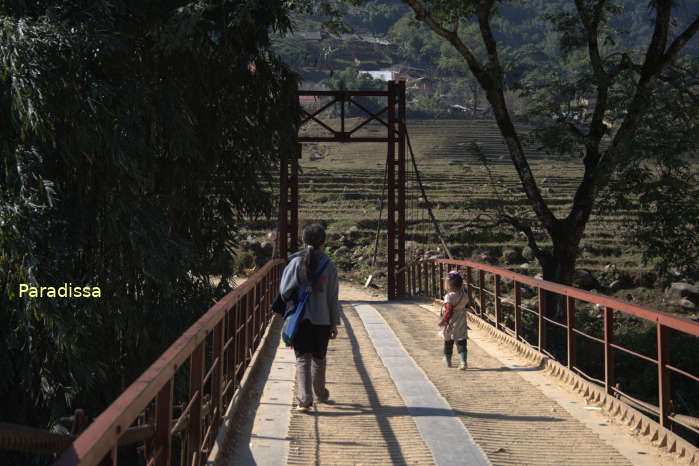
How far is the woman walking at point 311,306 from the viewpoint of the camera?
4.70 m

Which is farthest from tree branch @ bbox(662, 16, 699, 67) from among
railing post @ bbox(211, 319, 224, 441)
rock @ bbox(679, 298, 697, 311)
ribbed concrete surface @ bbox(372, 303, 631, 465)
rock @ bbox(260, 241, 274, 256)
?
rock @ bbox(260, 241, 274, 256)

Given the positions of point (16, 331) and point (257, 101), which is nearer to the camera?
point (16, 331)

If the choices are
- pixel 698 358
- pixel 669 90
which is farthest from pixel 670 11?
pixel 698 358

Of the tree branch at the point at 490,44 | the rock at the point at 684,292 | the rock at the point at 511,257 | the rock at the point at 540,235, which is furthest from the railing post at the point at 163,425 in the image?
the rock at the point at 540,235

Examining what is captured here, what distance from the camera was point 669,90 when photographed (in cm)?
1267

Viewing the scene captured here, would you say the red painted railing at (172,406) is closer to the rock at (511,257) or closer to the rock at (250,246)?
the rock at (250,246)

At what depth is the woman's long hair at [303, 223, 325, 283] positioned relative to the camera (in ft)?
15.4

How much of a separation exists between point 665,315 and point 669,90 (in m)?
9.96

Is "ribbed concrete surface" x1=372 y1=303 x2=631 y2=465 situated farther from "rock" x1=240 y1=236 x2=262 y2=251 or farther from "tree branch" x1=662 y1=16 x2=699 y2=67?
"rock" x1=240 y1=236 x2=262 y2=251

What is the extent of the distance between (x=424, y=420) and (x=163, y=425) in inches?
83.5

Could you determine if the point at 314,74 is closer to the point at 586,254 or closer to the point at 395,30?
the point at 395,30

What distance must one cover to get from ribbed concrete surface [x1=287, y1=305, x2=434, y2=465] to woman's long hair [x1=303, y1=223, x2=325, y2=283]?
909 millimetres

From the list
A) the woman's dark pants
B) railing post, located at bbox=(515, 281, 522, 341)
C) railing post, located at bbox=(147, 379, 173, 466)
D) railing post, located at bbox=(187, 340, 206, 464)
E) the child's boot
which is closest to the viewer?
railing post, located at bbox=(147, 379, 173, 466)

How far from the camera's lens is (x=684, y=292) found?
74.5ft
